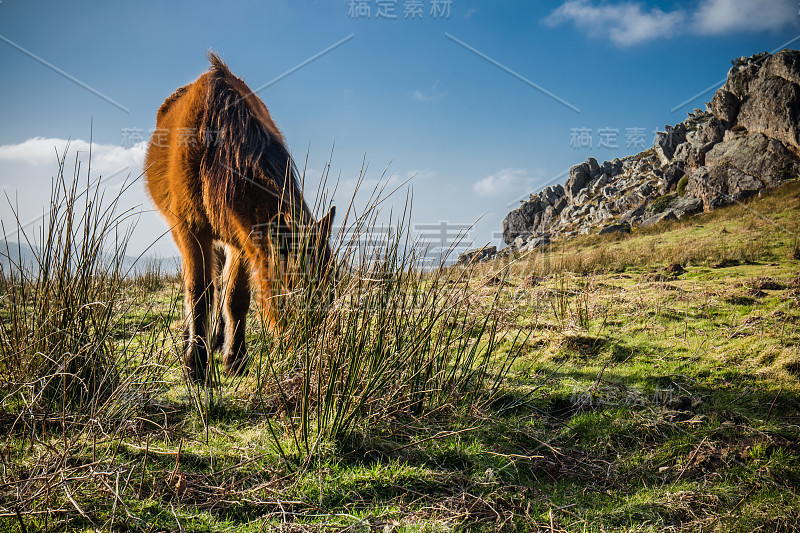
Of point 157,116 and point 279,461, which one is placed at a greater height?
point 157,116

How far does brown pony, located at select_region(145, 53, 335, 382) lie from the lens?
2543mm

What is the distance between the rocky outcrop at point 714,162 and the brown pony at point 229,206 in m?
→ 20.2

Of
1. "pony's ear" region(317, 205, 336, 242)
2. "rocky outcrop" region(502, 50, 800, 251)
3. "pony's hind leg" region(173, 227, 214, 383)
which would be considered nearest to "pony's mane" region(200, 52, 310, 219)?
"pony's ear" region(317, 205, 336, 242)

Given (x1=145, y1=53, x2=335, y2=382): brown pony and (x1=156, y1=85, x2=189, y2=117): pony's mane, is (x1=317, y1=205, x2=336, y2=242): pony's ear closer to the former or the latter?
(x1=145, y1=53, x2=335, y2=382): brown pony

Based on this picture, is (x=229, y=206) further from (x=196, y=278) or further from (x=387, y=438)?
(x=387, y=438)

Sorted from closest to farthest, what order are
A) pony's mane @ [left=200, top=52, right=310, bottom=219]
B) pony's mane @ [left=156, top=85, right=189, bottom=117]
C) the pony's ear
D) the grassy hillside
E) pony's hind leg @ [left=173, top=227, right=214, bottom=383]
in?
the grassy hillside, the pony's ear, pony's mane @ [left=200, top=52, right=310, bottom=219], pony's hind leg @ [left=173, top=227, right=214, bottom=383], pony's mane @ [left=156, top=85, right=189, bottom=117]

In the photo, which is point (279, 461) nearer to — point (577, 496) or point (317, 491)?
point (317, 491)

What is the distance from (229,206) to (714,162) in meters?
44.0

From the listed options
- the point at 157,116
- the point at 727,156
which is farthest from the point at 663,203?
the point at 157,116

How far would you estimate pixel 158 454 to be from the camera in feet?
6.02

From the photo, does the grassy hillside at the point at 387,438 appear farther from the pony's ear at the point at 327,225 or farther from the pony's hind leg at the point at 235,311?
the pony's hind leg at the point at 235,311

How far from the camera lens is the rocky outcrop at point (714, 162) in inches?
1182

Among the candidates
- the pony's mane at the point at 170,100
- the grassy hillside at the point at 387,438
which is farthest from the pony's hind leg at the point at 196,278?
the pony's mane at the point at 170,100

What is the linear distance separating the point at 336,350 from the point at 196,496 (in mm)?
799
